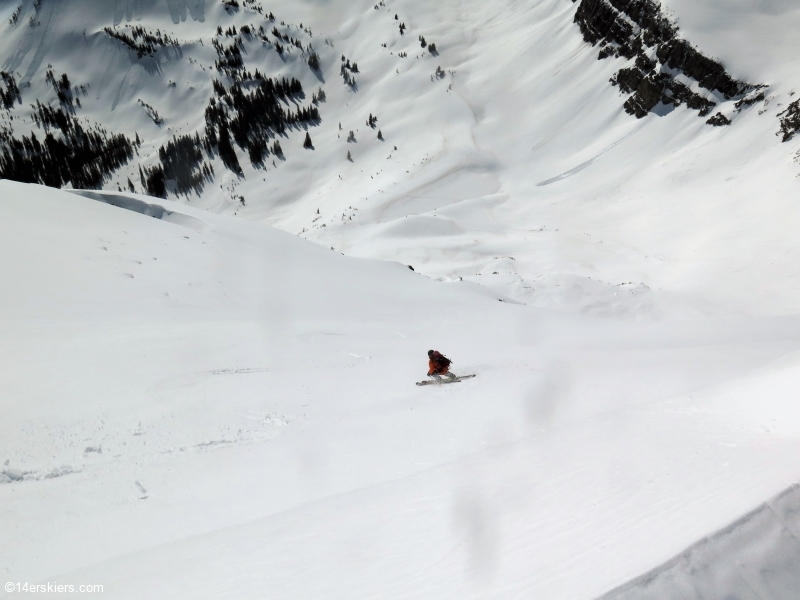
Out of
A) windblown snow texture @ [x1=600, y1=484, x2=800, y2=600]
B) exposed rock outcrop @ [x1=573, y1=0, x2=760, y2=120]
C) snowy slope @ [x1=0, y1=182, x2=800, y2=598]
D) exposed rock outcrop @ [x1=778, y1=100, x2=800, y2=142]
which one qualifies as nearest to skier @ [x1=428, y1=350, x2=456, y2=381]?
snowy slope @ [x1=0, y1=182, x2=800, y2=598]

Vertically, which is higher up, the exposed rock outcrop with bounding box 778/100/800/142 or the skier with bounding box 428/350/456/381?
the exposed rock outcrop with bounding box 778/100/800/142

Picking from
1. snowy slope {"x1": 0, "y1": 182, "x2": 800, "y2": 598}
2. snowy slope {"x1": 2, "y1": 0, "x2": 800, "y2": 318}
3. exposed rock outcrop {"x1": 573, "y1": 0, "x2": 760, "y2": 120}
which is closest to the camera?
snowy slope {"x1": 0, "y1": 182, "x2": 800, "y2": 598}

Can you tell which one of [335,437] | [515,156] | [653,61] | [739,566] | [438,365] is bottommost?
[739,566]

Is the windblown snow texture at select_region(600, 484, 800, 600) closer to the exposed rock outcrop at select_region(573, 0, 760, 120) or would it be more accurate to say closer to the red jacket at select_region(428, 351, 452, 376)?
the red jacket at select_region(428, 351, 452, 376)

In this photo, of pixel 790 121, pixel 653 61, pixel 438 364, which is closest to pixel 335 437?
pixel 438 364

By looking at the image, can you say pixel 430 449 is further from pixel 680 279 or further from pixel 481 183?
pixel 481 183

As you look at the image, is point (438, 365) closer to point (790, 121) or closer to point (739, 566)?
point (739, 566)

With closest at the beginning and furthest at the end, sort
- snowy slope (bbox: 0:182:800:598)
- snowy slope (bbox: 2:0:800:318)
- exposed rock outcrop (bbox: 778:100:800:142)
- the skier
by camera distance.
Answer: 1. snowy slope (bbox: 0:182:800:598)
2. the skier
3. snowy slope (bbox: 2:0:800:318)
4. exposed rock outcrop (bbox: 778:100:800:142)

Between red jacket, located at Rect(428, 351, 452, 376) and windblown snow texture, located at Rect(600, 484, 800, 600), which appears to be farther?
red jacket, located at Rect(428, 351, 452, 376)
